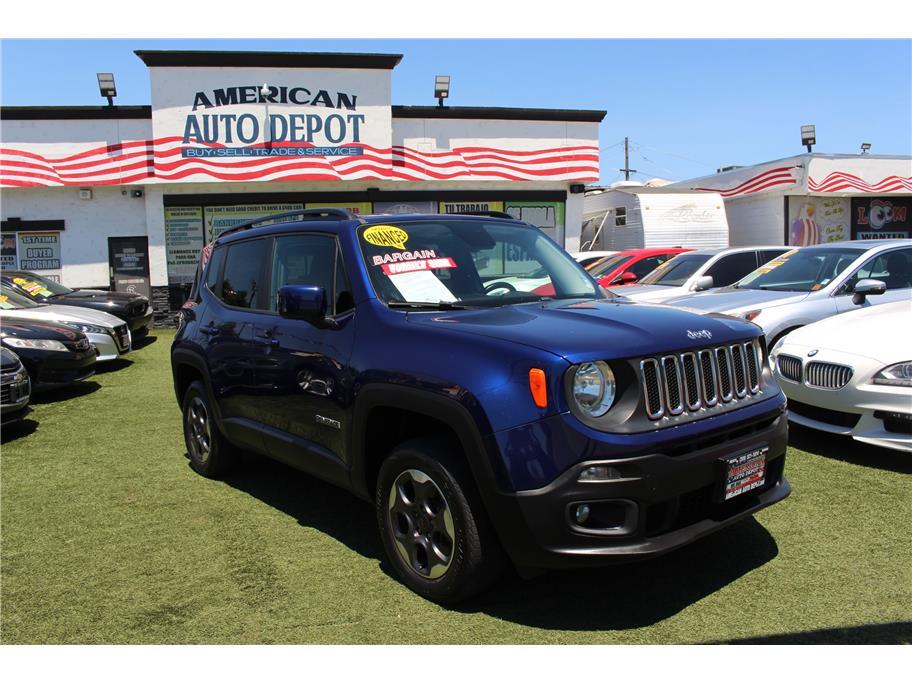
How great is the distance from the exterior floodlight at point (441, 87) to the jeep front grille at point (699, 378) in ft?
55.8

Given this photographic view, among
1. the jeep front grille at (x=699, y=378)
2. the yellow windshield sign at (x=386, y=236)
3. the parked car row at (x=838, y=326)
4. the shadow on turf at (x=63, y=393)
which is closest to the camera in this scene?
the jeep front grille at (x=699, y=378)

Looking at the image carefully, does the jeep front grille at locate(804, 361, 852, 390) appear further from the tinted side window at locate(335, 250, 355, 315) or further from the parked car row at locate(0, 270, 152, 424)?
the parked car row at locate(0, 270, 152, 424)

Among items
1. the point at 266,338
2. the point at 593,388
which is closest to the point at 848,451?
the point at 593,388

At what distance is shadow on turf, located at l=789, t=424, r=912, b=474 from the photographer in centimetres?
530

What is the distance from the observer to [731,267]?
10906 millimetres

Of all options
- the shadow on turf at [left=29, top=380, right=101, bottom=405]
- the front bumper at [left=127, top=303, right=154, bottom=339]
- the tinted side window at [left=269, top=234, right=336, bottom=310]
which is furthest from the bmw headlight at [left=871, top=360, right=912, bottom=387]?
the front bumper at [left=127, top=303, right=154, bottom=339]

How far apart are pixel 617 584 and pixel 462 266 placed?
1.88 meters

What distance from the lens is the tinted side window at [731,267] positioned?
35.4 feet

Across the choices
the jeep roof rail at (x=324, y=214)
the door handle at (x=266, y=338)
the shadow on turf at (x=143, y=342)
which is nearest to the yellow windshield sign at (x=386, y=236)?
the jeep roof rail at (x=324, y=214)

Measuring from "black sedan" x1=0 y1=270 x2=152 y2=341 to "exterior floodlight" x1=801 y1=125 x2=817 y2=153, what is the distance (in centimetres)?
2141

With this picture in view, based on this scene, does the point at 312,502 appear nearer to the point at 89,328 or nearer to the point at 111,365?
the point at 89,328

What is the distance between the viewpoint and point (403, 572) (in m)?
3.51

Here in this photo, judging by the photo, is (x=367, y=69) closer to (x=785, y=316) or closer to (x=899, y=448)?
(x=785, y=316)

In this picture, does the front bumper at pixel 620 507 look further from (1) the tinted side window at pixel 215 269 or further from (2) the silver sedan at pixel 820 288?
(2) the silver sedan at pixel 820 288
